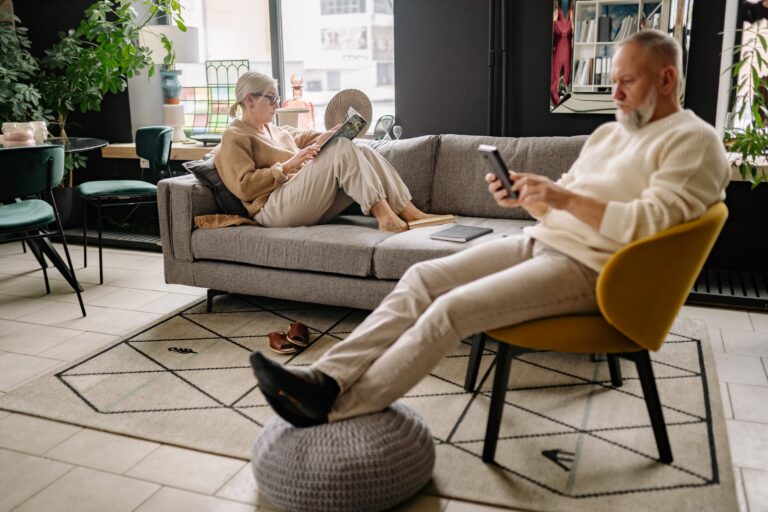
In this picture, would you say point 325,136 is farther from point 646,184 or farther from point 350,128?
point 646,184

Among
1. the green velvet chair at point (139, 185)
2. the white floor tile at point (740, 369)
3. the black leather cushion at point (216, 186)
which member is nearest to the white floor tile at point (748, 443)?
the white floor tile at point (740, 369)

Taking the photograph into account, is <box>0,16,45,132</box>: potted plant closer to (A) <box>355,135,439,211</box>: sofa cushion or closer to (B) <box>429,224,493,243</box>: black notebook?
(A) <box>355,135,439,211</box>: sofa cushion

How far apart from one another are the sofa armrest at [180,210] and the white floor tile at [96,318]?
345 mm

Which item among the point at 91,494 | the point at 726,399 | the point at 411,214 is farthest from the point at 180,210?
the point at 726,399

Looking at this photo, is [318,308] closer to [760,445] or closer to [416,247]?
[416,247]

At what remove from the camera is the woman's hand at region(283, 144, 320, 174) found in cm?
351

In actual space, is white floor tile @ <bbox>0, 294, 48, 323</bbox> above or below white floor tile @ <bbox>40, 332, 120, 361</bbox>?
above

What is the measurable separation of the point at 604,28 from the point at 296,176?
1807mm

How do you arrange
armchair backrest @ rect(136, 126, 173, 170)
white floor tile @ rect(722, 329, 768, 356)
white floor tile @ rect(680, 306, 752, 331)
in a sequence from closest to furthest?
white floor tile @ rect(722, 329, 768, 356) < white floor tile @ rect(680, 306, 752, 331) < armchair backrest @ rect(136, 126, 173, 170)

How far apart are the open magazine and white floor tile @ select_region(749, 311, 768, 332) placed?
6.51ft

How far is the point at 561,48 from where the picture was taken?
3955mm

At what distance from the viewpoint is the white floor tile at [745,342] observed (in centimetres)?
299

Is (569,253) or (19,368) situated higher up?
(569,253)

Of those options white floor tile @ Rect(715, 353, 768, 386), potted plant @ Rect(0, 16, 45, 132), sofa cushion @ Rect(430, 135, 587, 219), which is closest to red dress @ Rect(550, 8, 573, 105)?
sofa cushion @ Rect(430, 135, 587, 219)
